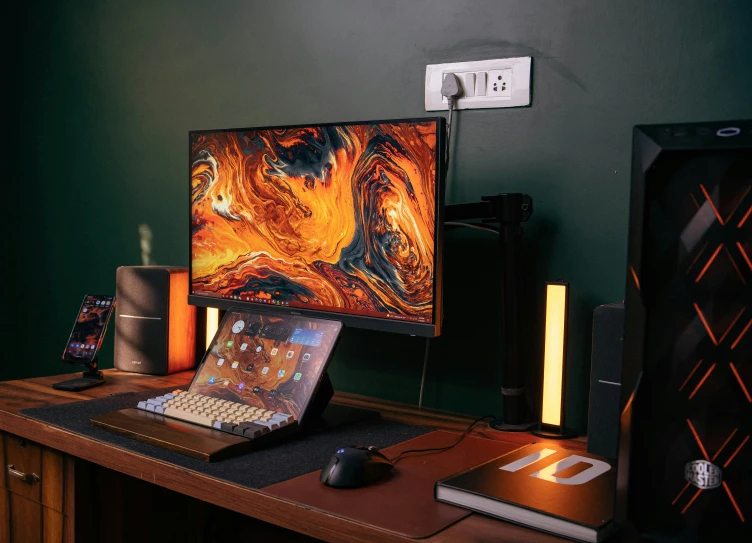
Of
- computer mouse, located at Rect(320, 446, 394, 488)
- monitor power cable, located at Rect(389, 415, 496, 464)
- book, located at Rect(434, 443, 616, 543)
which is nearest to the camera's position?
book, located at Rect(434, 443, 616, 543)

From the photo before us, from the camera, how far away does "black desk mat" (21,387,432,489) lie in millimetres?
1099

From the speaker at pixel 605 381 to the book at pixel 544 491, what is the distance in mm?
68

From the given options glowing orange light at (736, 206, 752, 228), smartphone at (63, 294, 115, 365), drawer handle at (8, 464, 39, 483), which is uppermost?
glowing orange light at (736, 206, 752, 228)

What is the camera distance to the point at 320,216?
145 cm

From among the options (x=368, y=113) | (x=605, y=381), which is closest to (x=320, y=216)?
(x=368, y=113)

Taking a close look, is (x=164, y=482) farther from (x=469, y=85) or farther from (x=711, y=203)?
(x=469, y=85)

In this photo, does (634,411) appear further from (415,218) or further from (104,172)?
(104,172)

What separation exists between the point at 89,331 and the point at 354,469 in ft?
3.11

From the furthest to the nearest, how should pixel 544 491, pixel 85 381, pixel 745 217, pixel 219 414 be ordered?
1. pixel 85 381
2. pixel 219 414
3. pixel 544 491
4. pixel 745 217

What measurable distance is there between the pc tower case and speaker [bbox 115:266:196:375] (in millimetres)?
1193

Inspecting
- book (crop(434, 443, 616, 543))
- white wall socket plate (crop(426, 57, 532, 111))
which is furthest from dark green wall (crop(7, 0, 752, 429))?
book (crop(434, 443, 616, 543))

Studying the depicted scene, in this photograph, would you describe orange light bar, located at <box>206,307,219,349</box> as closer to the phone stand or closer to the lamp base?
the phone stand

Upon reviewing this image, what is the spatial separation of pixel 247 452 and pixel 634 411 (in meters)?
0.62

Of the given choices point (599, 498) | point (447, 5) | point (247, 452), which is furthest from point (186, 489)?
point (447, 5)
